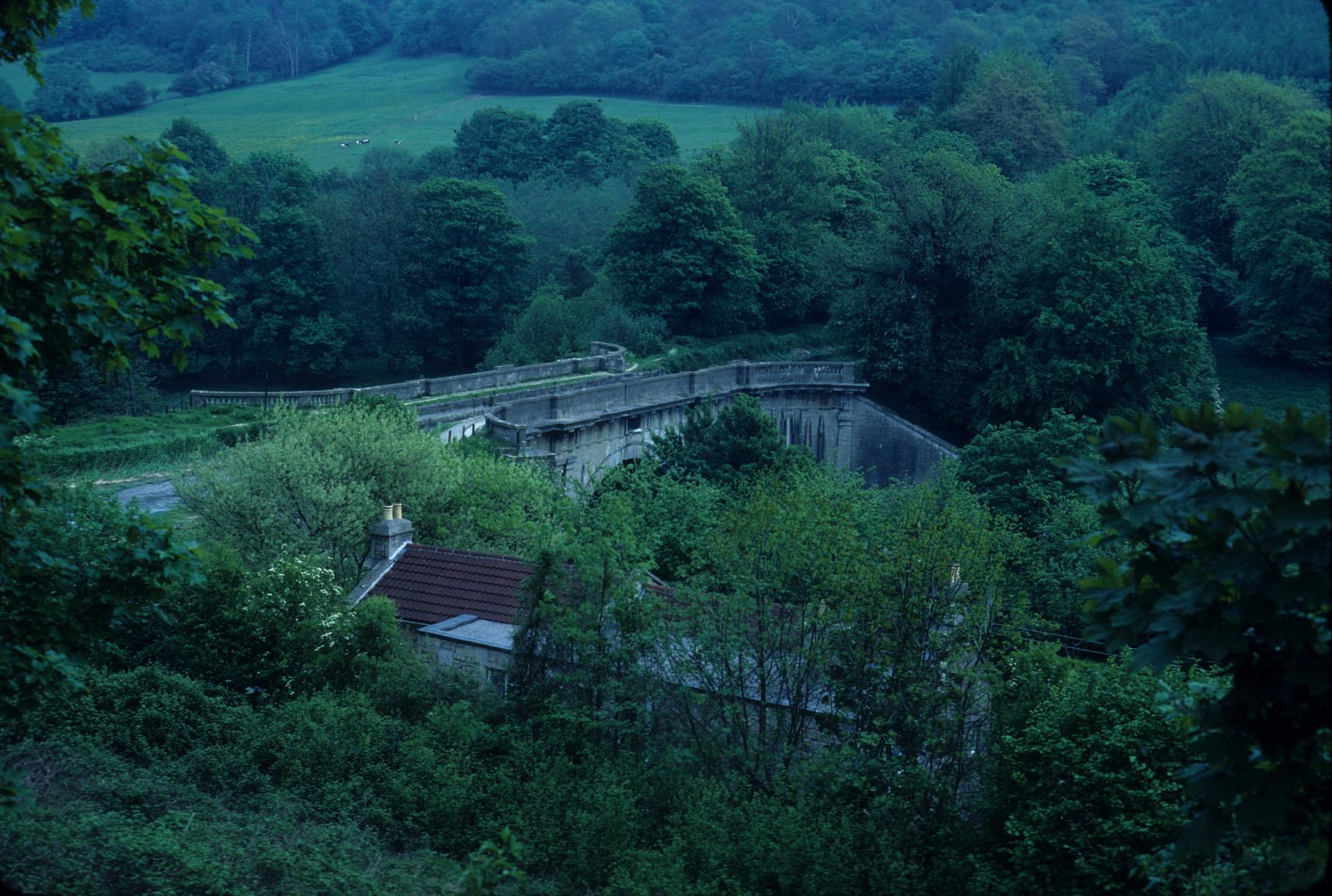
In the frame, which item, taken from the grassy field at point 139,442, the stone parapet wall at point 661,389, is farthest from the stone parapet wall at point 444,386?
the stone parapet wall at point 661,389

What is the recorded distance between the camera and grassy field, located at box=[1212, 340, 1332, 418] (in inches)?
1975

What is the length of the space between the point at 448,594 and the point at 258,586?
2726 millimetres

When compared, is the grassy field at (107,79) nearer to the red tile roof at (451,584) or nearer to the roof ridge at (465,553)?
the roof ridge at (465,553)

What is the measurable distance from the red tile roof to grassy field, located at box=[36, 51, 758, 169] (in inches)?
3115

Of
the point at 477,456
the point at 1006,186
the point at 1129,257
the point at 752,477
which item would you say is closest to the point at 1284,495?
the point at 477,456

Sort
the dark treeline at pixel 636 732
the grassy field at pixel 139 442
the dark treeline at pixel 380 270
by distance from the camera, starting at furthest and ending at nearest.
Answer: the dark treeline at pixel 380 270 < the grassy field at pixel 139 442 < the dark treeline at pixel 636 732

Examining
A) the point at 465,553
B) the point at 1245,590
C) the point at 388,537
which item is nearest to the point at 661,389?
the point at 388,537

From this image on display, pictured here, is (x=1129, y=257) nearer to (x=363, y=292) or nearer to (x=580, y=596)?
(x=580, y=596)

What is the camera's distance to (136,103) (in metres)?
105

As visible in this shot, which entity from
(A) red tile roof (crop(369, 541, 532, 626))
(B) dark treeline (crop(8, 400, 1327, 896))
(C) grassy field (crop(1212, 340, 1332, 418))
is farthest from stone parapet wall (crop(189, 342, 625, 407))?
(C) grassy field (crop(1212, 340, 1332, 418))

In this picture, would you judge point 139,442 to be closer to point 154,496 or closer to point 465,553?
point 154,496

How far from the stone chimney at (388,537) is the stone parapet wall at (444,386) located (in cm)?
1390

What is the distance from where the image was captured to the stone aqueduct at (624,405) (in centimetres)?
3406

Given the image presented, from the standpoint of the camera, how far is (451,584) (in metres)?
18.0
